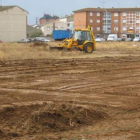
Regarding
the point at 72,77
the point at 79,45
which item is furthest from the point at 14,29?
the point at 72,77

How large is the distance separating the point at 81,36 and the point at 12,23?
62.0 m

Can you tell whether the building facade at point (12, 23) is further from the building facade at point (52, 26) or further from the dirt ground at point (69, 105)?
the dirt ground at point (69, 105)

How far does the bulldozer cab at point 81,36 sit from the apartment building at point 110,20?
9539 cm

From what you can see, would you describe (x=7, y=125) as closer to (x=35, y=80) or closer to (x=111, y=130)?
→ (x=111, y=130)

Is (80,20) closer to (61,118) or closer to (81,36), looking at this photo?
(81,36)

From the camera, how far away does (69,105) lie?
996 cm

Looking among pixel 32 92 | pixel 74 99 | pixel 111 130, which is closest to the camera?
pixel 111 130

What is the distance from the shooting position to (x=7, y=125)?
7.92 meters

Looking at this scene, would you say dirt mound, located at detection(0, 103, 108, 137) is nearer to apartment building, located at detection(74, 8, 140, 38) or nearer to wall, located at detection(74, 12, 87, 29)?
wall, located at detection(74, 12, 87, 29)

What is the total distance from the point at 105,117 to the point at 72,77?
821 cm

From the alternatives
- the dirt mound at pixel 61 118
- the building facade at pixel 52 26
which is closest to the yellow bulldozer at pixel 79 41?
the dirt mound at pixel 61 118

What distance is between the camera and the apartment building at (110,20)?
13138cm

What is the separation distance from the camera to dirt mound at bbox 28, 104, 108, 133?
306 inches

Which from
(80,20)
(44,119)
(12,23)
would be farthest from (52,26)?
(44,119)
